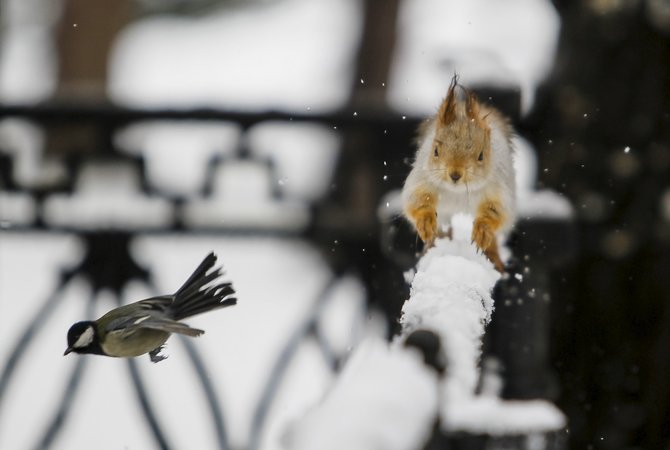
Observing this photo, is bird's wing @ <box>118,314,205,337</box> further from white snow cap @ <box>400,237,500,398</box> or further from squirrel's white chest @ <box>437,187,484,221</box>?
squirrel's white chest @ <box>437,187,484,221</box>

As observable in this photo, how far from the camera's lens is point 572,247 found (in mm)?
2105

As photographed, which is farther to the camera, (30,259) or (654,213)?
(30,259)

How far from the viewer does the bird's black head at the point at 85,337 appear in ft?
3.92

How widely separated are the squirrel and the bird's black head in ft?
1.31

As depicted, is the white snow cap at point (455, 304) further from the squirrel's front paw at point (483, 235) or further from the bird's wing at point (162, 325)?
the bird's wing at point (162, 325)

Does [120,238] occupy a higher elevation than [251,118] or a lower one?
lower

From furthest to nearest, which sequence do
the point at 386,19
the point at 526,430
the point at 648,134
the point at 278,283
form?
the point at 386,19, the point at 278,283, the point at 648,134, the point at 526,430

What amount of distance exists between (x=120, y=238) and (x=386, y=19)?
269cm

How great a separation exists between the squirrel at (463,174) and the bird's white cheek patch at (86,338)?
0.40 metres

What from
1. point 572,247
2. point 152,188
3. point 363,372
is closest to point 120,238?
point 152,188

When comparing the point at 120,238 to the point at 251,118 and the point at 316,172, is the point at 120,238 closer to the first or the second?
the point at 251,118

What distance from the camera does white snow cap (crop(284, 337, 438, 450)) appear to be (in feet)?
1.98

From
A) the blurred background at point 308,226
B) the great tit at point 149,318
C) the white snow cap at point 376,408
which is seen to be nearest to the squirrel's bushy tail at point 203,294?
the great tit at point 149,318

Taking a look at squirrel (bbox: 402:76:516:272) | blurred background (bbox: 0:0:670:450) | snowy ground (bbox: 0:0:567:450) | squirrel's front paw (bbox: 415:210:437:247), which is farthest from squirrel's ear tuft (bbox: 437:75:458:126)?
blurred background (bbox: 0:0:670:450)
